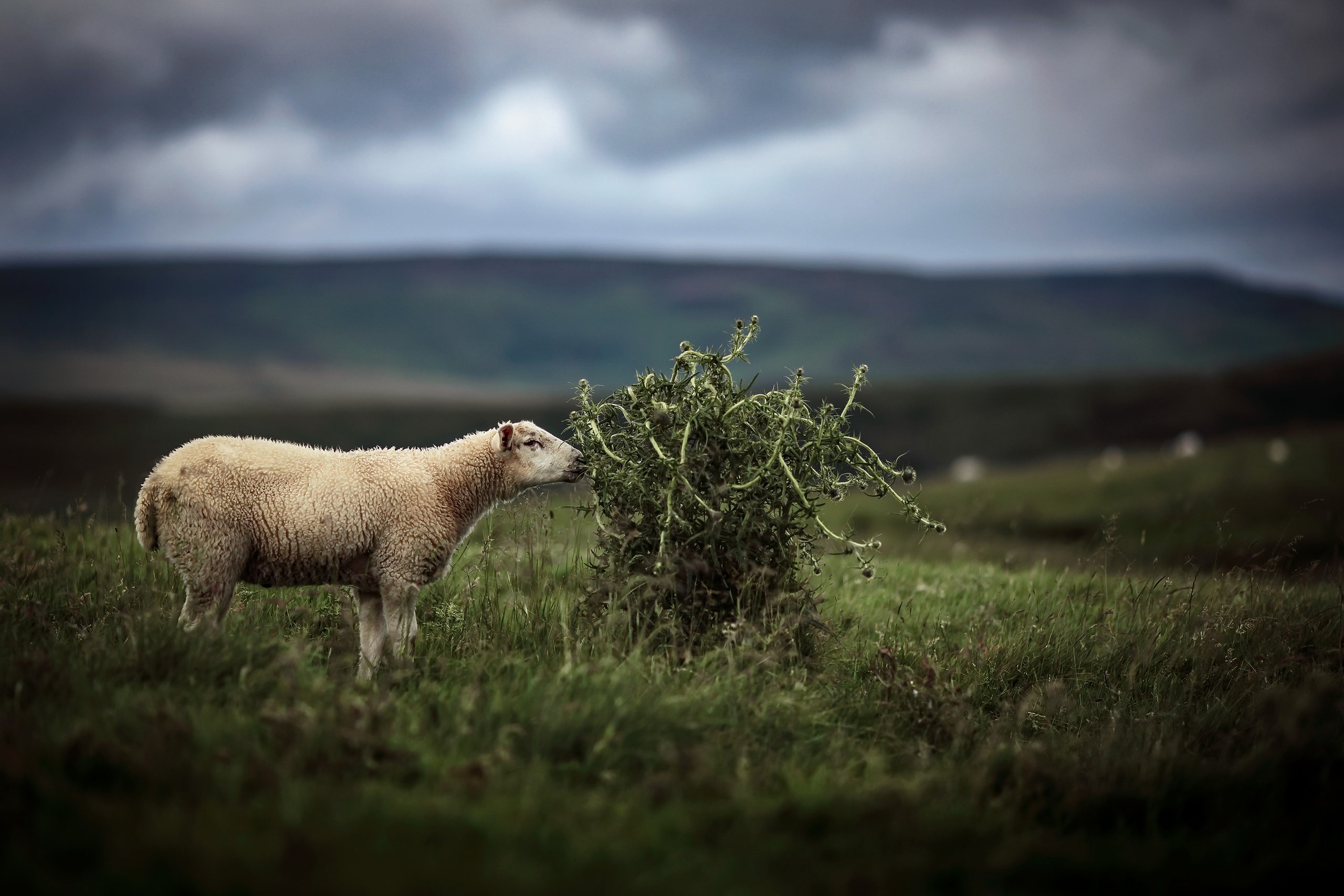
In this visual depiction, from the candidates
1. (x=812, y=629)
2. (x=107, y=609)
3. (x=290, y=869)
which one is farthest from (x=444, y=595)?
(x=290, y=869)

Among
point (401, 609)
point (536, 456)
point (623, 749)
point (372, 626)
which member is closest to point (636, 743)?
point (623, 749)

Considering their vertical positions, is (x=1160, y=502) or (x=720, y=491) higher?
(x=720, y=491)

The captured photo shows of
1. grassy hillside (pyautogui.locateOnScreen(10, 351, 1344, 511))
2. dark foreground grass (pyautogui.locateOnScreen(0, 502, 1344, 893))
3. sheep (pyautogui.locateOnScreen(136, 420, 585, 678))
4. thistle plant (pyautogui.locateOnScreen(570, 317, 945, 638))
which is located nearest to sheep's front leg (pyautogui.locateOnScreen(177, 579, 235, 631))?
sheep (pyautogui.locateOnScreen(136, 420, 585, 678))

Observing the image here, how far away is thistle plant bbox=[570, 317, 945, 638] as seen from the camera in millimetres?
6098

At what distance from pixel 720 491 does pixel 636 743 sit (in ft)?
5.87

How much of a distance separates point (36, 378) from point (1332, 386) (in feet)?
613

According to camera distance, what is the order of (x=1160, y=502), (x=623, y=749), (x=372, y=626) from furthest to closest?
(x=1160, y=502)
(x=372, y=626)
(x=623, y=749)

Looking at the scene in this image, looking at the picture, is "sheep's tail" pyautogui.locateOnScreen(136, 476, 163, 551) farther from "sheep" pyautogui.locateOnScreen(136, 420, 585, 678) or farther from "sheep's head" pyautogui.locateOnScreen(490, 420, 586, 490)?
"sheep's head" pyautogui.locateOnScreen(490, 420, 586, 490)

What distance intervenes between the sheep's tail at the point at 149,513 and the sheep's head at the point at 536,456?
7.75ft

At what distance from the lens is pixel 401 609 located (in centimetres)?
654

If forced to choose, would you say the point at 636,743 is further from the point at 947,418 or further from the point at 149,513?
the point at 947,418

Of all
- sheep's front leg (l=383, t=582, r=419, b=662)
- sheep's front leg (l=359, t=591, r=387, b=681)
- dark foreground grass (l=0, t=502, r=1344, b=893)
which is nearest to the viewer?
dark foreground grass (l=0, t=502, r=1344, b=893)

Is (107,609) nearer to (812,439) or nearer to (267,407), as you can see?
(812,439)

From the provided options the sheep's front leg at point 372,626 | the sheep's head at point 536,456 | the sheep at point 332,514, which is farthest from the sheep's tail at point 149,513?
the sheep's head at point 536,456
